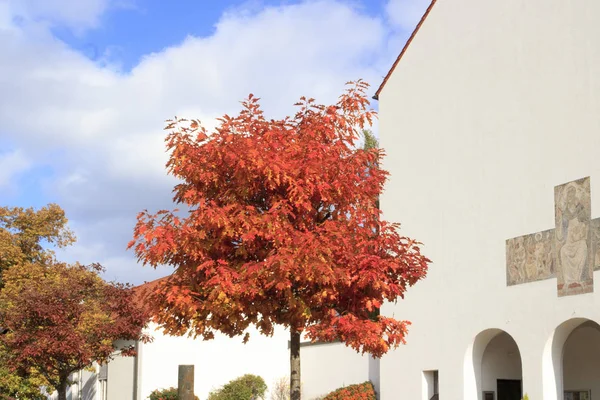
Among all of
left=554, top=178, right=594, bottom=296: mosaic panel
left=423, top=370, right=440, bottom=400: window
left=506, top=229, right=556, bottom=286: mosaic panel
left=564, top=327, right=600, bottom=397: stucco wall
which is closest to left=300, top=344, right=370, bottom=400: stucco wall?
left=423, top=370, right=440, bottom=400: window

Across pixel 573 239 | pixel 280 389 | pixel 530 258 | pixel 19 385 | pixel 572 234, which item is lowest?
pixel 280 389

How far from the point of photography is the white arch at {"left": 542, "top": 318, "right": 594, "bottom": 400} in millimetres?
19453

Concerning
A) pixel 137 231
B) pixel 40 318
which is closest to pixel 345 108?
pixel 137 231

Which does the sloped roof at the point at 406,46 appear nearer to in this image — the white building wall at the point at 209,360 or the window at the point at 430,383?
the window at the point at 430,383

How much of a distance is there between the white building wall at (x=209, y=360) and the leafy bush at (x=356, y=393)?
310 inches

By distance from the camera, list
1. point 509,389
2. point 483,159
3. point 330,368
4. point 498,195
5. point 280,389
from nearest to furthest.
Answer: point 498,195, point 483,159, point 509,389, point 330,368, point 280,389

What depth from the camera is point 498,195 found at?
21.9 metres

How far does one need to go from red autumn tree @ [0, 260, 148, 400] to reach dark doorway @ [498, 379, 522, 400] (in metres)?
13.4

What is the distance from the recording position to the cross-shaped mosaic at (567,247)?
18.5m

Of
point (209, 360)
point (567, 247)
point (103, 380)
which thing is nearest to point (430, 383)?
point (567, 247)

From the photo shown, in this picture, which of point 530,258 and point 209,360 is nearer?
point 530,258

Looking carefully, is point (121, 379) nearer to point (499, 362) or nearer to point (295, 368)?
point (499, 362)

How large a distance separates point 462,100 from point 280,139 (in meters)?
11.4

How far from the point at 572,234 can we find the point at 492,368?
5701 mm
